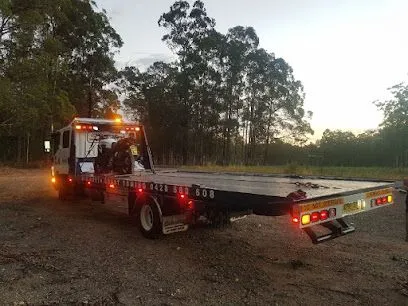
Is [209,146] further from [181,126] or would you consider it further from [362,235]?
[362,235]

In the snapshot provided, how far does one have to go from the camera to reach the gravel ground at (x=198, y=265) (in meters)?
5.35

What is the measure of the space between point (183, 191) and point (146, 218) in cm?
168

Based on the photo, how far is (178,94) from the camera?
49625 mm

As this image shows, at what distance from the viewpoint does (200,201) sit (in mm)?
6703

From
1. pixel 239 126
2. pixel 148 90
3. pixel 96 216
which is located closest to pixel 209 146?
pixel 239 126

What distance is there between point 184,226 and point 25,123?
74.5ft

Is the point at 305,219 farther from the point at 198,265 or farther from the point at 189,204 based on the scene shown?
the point at 189,204

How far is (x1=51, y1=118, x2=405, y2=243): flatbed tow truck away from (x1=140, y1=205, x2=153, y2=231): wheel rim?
0.06ft

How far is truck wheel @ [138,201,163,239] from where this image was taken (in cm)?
786

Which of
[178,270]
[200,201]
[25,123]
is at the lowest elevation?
[178,270]

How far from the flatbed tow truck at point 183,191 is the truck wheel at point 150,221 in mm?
18

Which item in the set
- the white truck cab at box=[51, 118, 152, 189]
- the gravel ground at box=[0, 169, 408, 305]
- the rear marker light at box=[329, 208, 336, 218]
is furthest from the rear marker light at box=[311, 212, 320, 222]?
the white truck cab at box=[51, 118, 152, 189]

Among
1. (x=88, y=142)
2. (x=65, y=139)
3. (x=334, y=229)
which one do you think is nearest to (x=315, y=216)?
(x=334, y=229)

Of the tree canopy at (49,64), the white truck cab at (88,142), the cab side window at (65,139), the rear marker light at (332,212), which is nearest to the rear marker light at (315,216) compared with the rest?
the rear marker light at (332,212)
